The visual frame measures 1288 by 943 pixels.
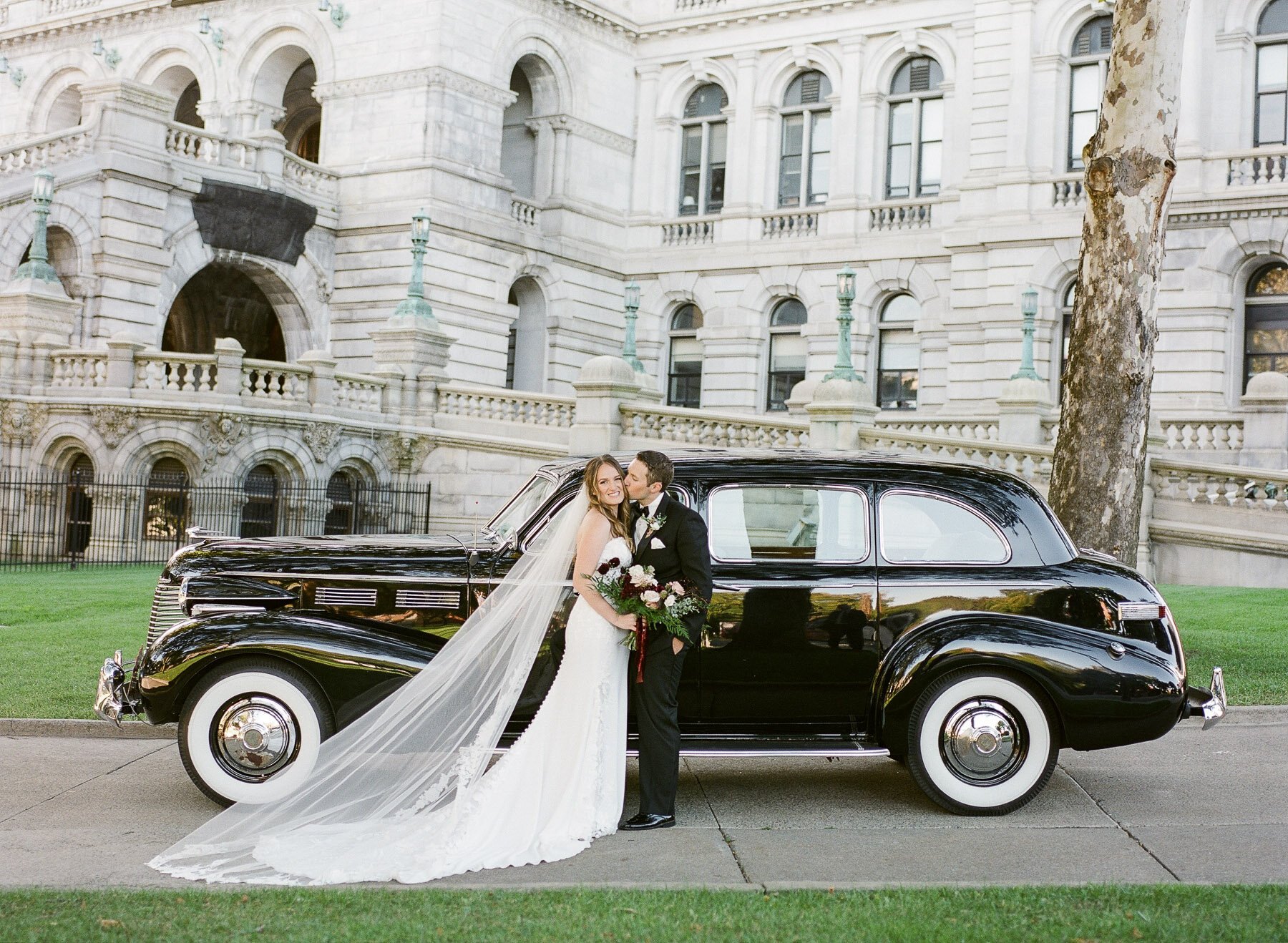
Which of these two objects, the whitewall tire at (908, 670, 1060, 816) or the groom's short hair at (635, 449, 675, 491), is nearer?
the groom's short hair at (635, 449, 675, 491)

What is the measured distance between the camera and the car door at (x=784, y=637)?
7285 mm

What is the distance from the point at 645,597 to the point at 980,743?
6.35ft

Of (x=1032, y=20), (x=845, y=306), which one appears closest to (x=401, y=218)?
(x=845, y=306)

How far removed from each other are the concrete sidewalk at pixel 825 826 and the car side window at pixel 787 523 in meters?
1.34

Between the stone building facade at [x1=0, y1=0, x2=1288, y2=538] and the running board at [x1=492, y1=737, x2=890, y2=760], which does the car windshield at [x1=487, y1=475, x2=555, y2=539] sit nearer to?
the running board at [x1=492, y1=737, x2=890, y2=760]

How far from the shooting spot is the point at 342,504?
25922 millimetres

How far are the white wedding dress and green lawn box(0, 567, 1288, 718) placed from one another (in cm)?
390

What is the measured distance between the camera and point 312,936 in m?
5.05

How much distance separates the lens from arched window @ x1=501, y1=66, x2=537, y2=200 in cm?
3675

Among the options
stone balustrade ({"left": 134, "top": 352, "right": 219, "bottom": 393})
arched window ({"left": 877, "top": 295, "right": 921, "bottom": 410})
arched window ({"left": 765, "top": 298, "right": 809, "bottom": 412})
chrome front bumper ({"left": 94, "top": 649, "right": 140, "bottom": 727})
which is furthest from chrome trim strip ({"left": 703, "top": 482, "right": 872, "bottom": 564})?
arched window ({"left": 765, "top": 298, "right": 809, "bottom": 412})

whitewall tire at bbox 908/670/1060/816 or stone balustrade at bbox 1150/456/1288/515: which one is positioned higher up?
stone balustrade at bbox 1150/456/1288/515

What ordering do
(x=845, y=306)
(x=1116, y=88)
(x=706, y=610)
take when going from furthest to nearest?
(x=845, y=306) → (x=1116, y=88) → (x=706, y=610)

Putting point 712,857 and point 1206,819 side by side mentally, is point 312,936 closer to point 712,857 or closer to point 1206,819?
point 712,857

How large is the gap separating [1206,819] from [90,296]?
995 inches
